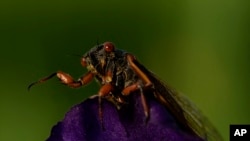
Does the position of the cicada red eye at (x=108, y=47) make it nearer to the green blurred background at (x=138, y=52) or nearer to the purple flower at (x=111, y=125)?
the purple flower at (x=111, y=125)

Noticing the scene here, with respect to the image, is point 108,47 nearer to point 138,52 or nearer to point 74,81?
point 74,81

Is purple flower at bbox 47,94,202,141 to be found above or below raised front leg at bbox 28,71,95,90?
below

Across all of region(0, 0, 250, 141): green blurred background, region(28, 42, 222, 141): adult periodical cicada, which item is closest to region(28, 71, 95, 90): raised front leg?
region(28, 42, 222, 141): adult periodical cicada

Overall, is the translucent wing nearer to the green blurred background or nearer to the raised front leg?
the raised front leg

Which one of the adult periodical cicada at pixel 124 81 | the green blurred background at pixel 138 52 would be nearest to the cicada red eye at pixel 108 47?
the adult periodical cicada at pixel 124 81

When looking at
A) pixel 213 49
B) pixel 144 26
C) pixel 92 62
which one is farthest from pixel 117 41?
pixel 92 62
